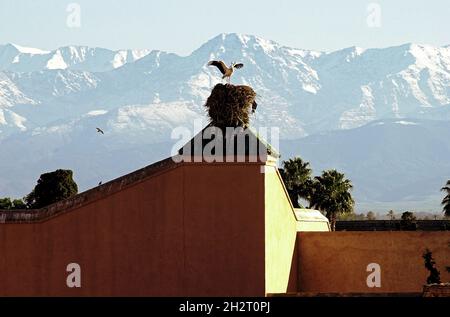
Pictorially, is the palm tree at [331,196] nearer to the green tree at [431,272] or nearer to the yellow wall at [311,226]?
the yellow wall at [311,226]

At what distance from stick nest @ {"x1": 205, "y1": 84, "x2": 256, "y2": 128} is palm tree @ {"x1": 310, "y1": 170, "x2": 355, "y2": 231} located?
2393 inches

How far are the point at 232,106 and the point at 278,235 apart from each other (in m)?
2.72

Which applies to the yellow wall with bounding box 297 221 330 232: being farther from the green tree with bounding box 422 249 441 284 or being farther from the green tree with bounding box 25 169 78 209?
the green tree with bounding box 25 169 78 209

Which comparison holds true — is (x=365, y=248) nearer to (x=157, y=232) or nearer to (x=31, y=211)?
(x=157, y=232)

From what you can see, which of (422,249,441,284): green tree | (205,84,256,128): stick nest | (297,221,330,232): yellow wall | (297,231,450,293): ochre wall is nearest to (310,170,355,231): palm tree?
(297,221,330,232): yellow wall

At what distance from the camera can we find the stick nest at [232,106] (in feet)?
71.5

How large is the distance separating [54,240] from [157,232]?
1.85m

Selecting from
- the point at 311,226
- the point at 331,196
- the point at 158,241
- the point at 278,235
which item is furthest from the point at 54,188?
the point at 158,241

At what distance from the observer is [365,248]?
25250 mm

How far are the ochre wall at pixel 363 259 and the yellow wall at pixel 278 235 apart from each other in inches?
25.2

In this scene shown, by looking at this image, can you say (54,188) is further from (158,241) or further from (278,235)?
(158,241)
